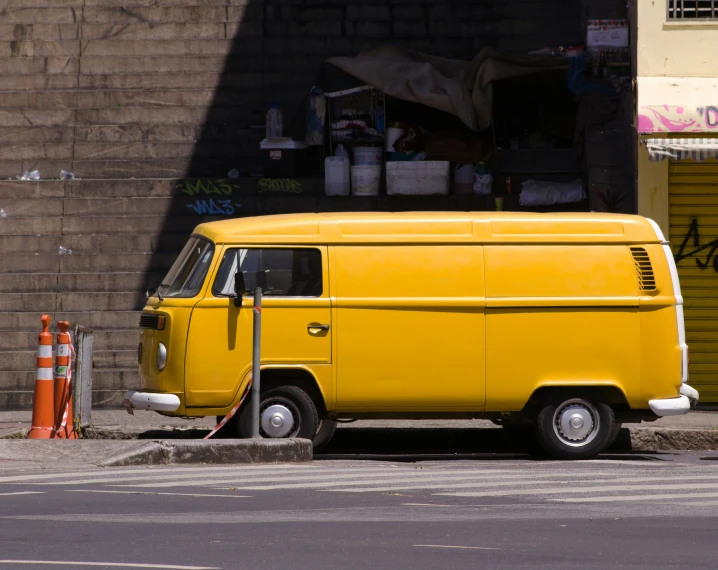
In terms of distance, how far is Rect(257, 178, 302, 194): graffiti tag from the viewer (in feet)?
60.5

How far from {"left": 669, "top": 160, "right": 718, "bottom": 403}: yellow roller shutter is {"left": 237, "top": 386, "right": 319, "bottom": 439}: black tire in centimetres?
637

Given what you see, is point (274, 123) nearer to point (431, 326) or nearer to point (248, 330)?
point (248, 330)

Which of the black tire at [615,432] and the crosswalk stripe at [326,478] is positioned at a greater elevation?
the black tire at [615,432]

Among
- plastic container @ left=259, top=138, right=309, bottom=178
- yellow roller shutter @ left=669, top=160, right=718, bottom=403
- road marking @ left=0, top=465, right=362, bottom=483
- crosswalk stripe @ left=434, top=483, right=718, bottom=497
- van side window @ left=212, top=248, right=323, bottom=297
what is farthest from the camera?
plastic container @ left=259, top=138, right=309, bottom=178

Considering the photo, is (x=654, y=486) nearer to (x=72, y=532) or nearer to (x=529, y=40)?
(x=72, y=532)

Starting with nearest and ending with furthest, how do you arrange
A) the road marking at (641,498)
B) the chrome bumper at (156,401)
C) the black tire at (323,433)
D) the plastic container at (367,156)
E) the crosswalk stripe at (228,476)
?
the road marking at (641,498) → the crosswalk stripe at (228,476) → the chrome bumper at (156,401) → the black tire at (323,433) → the plastic container at (367,156)

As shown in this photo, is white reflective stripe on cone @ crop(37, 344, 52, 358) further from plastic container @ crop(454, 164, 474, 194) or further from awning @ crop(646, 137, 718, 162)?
awning @ crop(646, 137, 718, 162)

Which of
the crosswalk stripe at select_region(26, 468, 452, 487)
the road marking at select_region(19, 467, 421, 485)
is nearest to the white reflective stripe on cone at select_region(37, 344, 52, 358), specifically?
the road marking at select_region(19, 467, 421, 485)

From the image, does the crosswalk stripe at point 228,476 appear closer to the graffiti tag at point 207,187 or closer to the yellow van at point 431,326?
the yellow van at point 431,326

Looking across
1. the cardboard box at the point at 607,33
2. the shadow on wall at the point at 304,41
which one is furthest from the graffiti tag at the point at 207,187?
the cardboard box at the point at 607,33

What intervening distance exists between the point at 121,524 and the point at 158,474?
276 centimetres

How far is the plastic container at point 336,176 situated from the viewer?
18359 millimetres

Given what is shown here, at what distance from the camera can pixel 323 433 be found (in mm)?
12859

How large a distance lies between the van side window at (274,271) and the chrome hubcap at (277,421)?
98 centimetres
